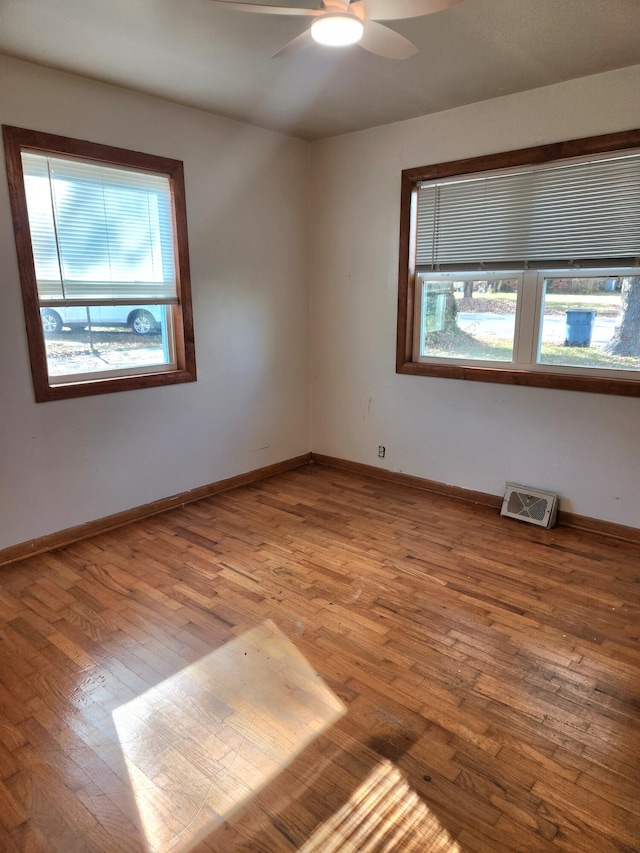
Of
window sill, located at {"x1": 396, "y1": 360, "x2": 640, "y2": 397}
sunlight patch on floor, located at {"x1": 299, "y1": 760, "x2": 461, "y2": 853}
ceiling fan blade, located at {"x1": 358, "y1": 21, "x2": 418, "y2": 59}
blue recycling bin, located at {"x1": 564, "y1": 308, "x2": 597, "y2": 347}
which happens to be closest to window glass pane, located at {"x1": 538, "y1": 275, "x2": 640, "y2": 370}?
blue recycling bin, located at {"x1": 564, "y1": 308, "x2": 597, "y2": 347}

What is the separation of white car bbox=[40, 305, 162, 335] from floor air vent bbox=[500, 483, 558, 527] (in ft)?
8.81

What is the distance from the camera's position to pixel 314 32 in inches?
78.6

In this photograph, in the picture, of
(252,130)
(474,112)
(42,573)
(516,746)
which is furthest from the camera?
(252,130)

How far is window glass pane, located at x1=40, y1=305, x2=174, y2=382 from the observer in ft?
10.4

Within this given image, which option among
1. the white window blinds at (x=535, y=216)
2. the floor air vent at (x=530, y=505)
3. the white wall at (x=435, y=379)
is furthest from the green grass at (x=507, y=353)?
the floor air vent at (x=530, y=505)

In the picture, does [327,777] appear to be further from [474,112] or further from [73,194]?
[474,112]

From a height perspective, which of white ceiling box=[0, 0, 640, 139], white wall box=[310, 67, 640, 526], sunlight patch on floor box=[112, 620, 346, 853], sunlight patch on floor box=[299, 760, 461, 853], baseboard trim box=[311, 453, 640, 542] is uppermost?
white ceiling box=[0, 0, 640, 139]

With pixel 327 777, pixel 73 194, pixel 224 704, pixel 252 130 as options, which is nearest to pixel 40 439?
pixel 73 194

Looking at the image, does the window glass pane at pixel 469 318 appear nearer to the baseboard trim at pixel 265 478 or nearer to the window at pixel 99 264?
the baseboard trim at pixel 265 478

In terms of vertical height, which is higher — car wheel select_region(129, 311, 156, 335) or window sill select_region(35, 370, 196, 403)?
car wheel select_region(129, 311, 156, 335)

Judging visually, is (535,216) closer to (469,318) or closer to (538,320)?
(538,320)

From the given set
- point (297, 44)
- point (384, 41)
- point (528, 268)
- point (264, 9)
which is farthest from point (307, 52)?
point (528, 268)

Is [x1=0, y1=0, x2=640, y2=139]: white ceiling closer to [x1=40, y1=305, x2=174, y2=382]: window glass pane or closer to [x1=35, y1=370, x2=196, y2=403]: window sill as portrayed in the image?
[x1=40, y1=305, x2=174, y2=382]: window glass pane

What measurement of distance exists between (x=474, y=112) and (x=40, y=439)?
3.38 metres
